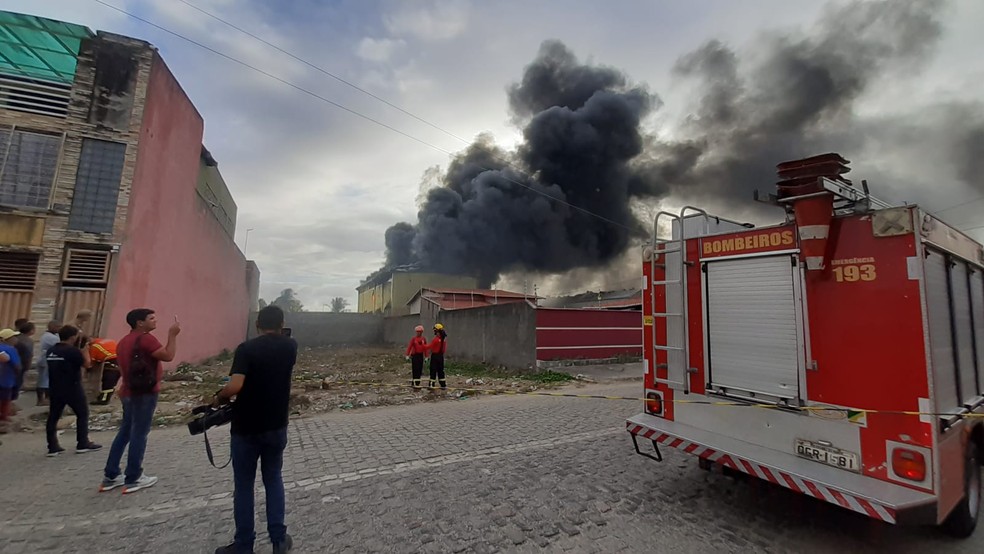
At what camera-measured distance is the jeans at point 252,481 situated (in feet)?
8.76

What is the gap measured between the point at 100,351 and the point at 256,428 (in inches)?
279

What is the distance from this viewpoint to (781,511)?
3482 mm

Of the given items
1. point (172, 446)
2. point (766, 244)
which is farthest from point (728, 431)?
point (172, 446)

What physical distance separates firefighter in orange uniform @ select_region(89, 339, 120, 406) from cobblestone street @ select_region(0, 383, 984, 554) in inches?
80.0

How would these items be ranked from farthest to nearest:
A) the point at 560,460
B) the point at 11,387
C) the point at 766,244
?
the point at 11,387 → the point at 560,460 → the point at 766,244

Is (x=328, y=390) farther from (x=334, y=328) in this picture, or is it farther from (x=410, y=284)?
(x=410, y=284)

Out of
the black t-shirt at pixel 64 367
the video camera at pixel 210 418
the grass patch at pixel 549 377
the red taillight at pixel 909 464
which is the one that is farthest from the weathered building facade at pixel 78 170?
the red taillight at pixel 909 464

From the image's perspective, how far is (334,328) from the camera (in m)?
30.2

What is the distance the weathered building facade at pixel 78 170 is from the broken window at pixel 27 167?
0.01 meters

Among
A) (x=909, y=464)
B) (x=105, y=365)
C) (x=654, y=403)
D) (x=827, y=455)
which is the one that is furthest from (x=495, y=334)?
(x=909, y=464)

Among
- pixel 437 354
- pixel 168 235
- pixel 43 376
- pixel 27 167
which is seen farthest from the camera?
pixel 168 235

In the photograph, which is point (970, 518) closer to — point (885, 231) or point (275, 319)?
point (885, 231)

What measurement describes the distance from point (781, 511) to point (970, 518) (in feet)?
3.95

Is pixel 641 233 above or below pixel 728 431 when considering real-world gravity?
above
